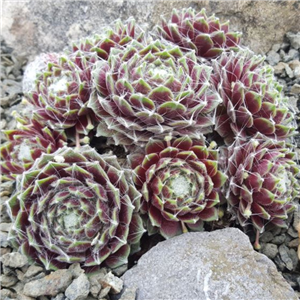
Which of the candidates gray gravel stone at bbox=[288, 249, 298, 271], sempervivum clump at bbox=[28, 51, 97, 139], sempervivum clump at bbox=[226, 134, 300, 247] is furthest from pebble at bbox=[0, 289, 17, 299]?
gray gravel stone at bbox=[288, 249, 298, 271]

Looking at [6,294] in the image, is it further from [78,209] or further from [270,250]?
[270,250]

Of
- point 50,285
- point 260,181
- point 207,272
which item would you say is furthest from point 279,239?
point 50,285

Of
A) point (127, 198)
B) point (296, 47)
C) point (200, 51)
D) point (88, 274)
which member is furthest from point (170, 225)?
point (296, 47)

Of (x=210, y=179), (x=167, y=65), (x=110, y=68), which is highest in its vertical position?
(x=167, y=65)

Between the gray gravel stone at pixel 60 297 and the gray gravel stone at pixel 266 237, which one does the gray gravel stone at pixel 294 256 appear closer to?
the gray gravel stone at pixel 266 237

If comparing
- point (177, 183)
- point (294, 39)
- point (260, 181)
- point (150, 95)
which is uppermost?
point (294, 39)

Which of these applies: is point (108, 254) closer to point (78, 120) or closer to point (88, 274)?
point (88, 274)

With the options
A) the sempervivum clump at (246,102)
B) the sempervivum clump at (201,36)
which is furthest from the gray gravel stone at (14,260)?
the sempervivum clump at (201,36)

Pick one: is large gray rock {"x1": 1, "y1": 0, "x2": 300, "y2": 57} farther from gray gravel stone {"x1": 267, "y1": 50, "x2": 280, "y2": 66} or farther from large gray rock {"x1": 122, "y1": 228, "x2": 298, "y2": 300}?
large gray rock {"x1": 122, "y1": 228, "x2": 298, "y2": 300}
